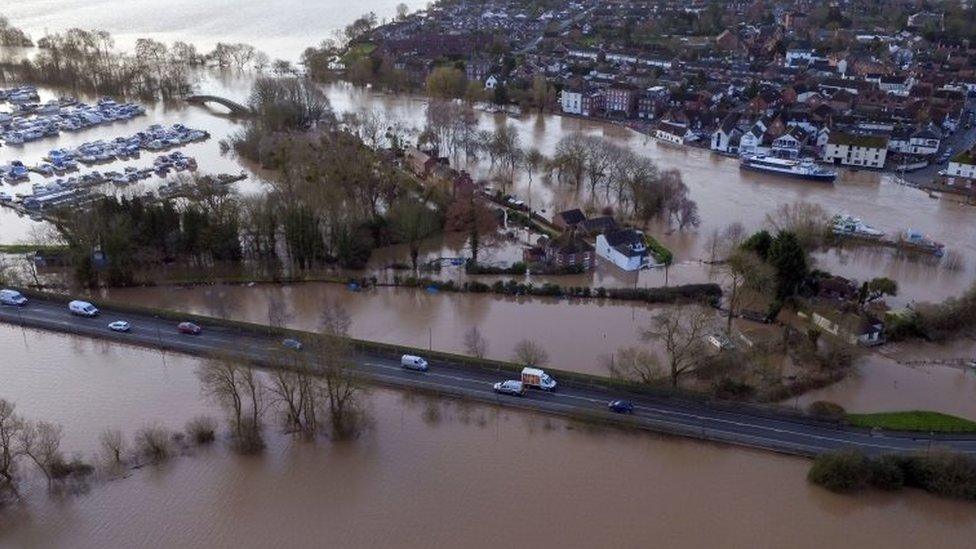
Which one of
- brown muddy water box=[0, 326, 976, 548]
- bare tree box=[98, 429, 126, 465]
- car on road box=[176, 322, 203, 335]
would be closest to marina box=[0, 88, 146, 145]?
car on road box=[176, 322, 203, 335]

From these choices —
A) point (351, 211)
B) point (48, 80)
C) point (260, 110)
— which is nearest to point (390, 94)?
point (260, 110)

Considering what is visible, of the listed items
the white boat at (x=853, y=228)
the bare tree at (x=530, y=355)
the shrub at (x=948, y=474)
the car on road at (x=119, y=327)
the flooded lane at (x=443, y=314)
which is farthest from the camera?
the white boat at (x=853, y=228)

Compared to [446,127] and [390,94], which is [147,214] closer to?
[446,127]

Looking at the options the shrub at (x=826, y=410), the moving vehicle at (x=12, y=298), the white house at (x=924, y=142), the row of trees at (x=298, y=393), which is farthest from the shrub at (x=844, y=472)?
the white house at (x=924, y=142)

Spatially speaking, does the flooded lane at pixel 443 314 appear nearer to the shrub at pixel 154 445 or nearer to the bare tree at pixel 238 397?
the bare tree at pixel 238 397

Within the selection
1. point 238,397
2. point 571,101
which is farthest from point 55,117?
point 238,397
